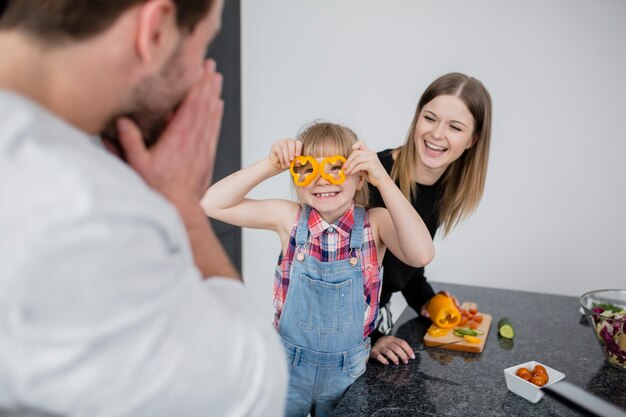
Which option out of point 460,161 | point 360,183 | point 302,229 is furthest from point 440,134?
point 302,229

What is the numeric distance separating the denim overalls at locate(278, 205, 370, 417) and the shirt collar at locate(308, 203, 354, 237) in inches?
1.1

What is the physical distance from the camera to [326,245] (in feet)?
4.33

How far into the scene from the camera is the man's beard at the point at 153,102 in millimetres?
535

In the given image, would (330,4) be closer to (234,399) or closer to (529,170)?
(529,170)

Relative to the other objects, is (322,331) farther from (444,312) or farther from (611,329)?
(611,329)

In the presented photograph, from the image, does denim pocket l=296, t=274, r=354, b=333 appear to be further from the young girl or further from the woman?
the woman

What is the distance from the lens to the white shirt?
39cm

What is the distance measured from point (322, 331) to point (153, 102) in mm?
836

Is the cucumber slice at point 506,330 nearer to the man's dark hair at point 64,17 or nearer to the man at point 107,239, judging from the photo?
the man at point 107,239

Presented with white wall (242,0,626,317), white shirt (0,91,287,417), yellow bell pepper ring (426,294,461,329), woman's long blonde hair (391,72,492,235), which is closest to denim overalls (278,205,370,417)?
yellow bell pepper ring (426,294,461,329)

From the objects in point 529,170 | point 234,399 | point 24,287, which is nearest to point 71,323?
point 24,287

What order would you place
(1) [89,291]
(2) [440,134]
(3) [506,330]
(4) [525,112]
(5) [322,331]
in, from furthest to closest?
(4) [525,112] → (2) [440,134] → (3) [506,330] → (5) [322,331] → (1) [89,291]

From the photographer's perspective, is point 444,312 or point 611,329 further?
point 444,312

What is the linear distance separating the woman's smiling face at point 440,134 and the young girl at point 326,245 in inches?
9.4
